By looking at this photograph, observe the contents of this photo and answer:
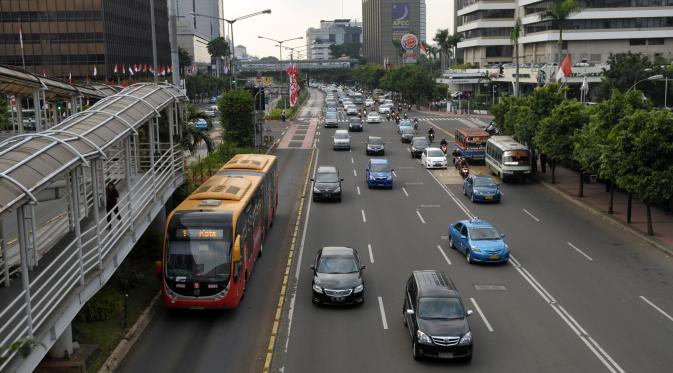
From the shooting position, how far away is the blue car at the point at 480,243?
1075 inches

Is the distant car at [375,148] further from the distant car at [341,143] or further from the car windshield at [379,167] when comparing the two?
the car windshield at [379,167]

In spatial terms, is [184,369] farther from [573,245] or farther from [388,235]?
[573,245]

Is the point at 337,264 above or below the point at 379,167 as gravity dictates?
below

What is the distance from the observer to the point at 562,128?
43.1m

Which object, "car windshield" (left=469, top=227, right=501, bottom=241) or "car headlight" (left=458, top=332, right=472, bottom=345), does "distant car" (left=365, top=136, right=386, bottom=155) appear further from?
"car headlight" (left=458, top=332, right=472, bottom=345)

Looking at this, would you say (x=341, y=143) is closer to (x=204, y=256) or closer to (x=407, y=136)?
(x=407, y=136)

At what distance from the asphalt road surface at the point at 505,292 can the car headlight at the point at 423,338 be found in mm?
690

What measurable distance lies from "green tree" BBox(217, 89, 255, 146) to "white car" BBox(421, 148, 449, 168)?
49.0 ft

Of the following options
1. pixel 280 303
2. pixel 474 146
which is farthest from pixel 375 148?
pixel 280 303

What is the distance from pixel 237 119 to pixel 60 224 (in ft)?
126

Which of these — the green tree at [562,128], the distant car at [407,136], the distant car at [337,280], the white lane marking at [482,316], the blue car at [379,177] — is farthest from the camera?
the distant car at [407,136]

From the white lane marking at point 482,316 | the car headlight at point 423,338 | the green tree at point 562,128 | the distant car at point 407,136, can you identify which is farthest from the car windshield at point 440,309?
the distant car at point 407,136

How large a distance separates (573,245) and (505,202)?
1047 cm

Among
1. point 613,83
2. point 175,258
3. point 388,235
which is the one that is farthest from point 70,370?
point 613,83
